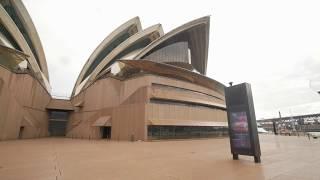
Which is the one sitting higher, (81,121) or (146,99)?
(146,99)

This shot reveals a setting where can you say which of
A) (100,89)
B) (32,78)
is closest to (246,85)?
(100,89)

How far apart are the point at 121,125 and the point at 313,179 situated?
65.3ft

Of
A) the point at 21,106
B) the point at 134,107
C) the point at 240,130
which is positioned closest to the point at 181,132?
the point at 134,107

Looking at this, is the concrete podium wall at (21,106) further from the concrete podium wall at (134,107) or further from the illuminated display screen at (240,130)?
the illuminated display screen at (240,130)

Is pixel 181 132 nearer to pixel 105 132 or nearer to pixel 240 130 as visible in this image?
pixel 105 132

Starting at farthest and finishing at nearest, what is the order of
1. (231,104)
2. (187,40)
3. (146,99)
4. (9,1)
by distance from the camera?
1. (187,40)
2. (9,1)
3. (146,99)
4. (231,104)

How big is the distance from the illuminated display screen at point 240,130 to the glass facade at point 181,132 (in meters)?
13.4

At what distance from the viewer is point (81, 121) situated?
98.5 ft

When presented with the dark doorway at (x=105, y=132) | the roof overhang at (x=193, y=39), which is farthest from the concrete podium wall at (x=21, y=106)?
the roof overhang at (x=193, y=39)

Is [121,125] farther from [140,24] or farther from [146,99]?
[140,24]

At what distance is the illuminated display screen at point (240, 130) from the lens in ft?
25.4

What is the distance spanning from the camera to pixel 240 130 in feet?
26.5

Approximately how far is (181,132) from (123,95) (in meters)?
9.10

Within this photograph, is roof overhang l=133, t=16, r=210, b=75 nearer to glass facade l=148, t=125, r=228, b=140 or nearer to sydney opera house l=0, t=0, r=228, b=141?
sydney opera house l=0, t=0, r=228, b=141
